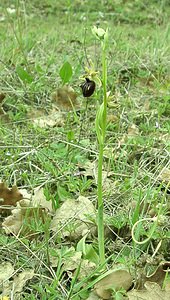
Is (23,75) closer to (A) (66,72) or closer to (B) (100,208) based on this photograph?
(A) (66,72)

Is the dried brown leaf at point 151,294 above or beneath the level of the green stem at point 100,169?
beneath

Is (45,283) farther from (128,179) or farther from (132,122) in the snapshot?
(132,122)

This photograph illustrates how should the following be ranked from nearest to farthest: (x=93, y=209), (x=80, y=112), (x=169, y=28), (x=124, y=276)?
(x=124, y=276)
(x=93, y=209)
(x=80, y=112)
(x=169, y=28)

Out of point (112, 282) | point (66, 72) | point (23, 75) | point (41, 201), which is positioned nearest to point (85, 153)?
point (41, 201)

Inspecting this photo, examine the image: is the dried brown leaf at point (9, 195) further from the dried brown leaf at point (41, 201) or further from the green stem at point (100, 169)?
the green stem at point (100, 169)

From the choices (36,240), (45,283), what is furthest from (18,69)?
(45,283)

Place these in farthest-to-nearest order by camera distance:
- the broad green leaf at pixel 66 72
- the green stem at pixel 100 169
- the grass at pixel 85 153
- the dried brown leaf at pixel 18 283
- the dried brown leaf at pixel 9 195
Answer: the broad green leaf at pixel 66 72, the dried brown leaf at pixel 9 195, the grass at pixel 85 153, the dried brown leaf at pixel 18 283, the green stem at pixel 100 169

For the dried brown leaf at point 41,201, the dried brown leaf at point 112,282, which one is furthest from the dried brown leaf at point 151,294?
the dried brown leaf at point 41,201
